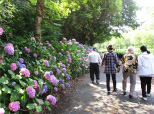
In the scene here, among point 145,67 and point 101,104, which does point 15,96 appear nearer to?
point 101,104

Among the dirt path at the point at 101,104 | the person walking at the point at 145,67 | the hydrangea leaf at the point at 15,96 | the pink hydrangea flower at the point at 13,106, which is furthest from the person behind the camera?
the person walking at the point at 145,67

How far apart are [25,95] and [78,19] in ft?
49.8

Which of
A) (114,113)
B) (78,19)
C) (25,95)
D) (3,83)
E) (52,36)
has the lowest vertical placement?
(114,113)

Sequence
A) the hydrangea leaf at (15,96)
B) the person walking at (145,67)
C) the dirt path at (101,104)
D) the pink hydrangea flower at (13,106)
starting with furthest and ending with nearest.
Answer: the person walking at (145,67) → the dirt path at (101,104) → the hydrangea leaf at (15,96) → the pink hydrangea flower at (13,106)

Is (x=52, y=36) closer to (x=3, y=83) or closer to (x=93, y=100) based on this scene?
(x=93, y=100)

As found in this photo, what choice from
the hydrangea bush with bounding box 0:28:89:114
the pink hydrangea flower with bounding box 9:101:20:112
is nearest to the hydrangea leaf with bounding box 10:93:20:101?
the hydrangea bush with bounding box 0:28:89:114

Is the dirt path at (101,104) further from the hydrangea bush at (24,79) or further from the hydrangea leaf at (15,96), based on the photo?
the hydrangea leaf at (15,96)

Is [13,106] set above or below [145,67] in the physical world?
below

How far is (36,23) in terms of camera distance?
5.20 meters

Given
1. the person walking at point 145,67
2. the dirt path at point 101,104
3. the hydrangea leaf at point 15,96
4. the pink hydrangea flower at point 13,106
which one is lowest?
the dirt path at point 101,104

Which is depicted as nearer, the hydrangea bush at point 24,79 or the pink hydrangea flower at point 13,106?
the pink hydrangea flower at point 13,106

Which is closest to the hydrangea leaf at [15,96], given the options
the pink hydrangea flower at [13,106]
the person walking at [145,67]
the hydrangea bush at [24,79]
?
the hydrangea bush at [24,79]

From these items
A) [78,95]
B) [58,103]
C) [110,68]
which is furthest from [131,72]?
[58,103]

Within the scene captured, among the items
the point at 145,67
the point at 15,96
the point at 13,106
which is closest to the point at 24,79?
the point at 15,96
